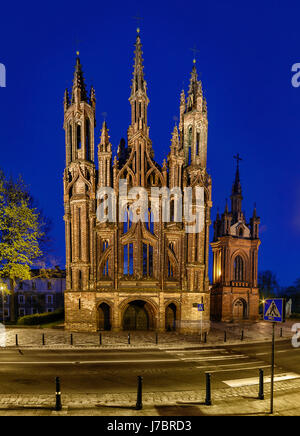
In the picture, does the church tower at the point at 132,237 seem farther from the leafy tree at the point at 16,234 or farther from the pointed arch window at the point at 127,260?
the leafy tree at the point at 16,234

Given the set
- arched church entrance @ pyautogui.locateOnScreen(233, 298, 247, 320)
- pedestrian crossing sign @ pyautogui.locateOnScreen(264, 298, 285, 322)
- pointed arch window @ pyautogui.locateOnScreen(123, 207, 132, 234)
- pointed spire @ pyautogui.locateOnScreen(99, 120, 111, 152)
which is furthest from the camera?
arched church entrance @ pyautogui.locateOnScreen(233, 298, 247, 320)

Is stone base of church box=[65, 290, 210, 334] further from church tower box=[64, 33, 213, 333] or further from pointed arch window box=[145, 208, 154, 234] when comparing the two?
pointed arch window box=[145, 208, 154, 234]

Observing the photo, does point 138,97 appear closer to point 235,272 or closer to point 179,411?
point 179,411

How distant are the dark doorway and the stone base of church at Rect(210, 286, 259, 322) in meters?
17.1

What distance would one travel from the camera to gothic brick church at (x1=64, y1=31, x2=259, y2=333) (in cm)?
2422

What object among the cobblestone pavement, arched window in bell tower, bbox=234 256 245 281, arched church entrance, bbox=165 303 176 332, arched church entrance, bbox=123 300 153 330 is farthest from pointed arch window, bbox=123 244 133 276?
arched window in bell tower, bbox=234 256 245 281

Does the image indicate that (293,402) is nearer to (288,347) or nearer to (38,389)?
(38,389)

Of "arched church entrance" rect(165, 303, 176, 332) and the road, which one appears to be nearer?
the road

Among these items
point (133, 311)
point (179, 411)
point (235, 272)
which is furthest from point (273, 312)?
point (235, 272)

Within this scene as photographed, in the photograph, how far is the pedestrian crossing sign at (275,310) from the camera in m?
7.80

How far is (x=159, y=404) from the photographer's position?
8625 millimetres

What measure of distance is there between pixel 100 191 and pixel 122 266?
7.60 metres

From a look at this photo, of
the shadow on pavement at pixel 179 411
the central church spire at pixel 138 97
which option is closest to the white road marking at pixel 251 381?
the shadow on pavement at pixel 179 411
